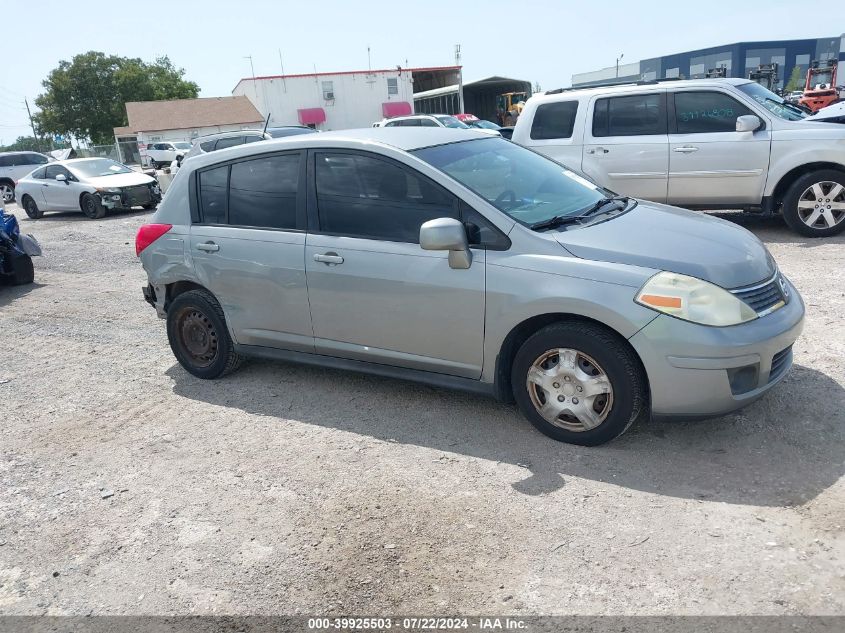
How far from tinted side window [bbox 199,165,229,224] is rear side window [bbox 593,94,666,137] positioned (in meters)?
5.67

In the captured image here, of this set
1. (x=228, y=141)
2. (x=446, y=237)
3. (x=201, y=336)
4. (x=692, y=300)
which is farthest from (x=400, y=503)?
(x=228, y=141)

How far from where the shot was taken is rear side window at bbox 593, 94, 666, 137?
871 centimetres

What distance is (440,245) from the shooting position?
384 centimetres

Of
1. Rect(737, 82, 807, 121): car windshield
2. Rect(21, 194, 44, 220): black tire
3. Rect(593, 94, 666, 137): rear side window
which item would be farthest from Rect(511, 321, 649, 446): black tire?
Rect(21, 194, 44, 220): black tire

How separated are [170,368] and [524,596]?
4.04 m

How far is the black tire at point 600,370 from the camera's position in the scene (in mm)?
3580

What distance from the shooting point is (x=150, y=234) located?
17.5 feet

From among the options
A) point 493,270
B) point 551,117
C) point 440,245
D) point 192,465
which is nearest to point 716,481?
point 493,270

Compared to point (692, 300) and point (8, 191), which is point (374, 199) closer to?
point (692, 300)

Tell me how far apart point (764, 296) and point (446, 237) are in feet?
5.74

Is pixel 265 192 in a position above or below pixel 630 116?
below

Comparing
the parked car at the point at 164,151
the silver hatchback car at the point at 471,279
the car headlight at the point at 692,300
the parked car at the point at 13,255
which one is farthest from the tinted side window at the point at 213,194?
the parked car at the point at 164,151

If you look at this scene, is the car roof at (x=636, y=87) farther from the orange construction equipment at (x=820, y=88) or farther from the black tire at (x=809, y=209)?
the orange construction equipment at (x=820, y=88)

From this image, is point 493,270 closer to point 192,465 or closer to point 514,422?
point 514,422
